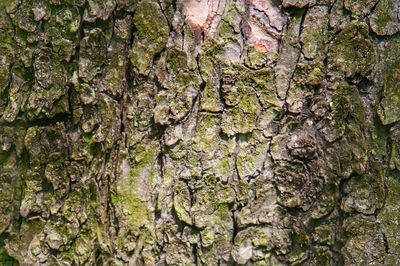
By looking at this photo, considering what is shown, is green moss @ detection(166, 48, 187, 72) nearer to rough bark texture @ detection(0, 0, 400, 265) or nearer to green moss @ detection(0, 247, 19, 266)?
rough bark texture @ detection(0, 0, 400, 265)

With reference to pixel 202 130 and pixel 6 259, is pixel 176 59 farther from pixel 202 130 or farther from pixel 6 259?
pixel 6 259

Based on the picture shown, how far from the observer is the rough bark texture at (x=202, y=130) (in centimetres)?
155

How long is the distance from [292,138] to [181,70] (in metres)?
0.34

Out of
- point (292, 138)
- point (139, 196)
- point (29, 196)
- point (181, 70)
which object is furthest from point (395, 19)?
point (29, 196)

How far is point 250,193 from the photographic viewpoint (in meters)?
1.59

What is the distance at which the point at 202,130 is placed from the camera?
5.20 feet

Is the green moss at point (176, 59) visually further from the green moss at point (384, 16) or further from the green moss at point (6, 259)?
the green moss at point (6, 259)

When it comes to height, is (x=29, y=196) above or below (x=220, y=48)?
below

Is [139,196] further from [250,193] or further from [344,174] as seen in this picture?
[344,174]

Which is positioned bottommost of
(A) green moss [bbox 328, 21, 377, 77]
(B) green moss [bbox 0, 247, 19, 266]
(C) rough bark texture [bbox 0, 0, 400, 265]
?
(B) green moss [bbox 0, 247, 19, 266]

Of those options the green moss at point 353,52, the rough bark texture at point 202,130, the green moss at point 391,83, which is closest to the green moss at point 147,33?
the rough bark texture at point 202,130

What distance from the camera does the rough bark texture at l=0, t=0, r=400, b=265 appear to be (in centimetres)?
155

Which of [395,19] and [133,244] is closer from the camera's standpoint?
[395,19]

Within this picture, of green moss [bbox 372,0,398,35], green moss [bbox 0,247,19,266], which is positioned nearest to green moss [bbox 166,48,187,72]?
green moss [bbox 372,0,398,35]
